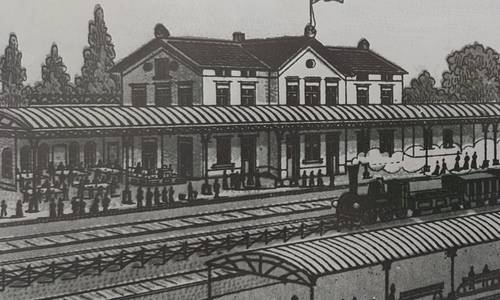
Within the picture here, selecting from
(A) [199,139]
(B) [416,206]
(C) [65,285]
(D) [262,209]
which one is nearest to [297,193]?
(D) [262,209]

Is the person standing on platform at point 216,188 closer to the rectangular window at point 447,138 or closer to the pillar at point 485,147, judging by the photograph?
the rectangular window at point 447,138

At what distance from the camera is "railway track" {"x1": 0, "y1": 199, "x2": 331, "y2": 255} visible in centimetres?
597

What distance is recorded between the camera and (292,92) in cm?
747

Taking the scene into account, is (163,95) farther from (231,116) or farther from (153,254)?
(153,254)

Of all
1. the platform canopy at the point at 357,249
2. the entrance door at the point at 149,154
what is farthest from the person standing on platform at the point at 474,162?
the entrance door at the point at 149,154

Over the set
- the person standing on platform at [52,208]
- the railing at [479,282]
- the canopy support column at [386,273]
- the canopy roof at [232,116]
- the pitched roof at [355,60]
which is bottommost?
the railing at [479,282]

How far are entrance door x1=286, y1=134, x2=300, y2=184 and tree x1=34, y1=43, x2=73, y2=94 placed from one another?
250 cm

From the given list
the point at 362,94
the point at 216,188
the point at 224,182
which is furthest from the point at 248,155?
the point at 362,94

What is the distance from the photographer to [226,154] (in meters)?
7.18

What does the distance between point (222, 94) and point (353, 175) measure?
1.87m

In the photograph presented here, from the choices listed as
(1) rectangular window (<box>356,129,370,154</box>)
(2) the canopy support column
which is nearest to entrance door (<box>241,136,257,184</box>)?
(1) rectangular window (<box>356,129,370,154</box>)

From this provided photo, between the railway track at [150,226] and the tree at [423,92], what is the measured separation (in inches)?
63.4

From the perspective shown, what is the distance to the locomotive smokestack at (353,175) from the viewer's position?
7.92 metres

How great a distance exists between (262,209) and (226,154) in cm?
67
